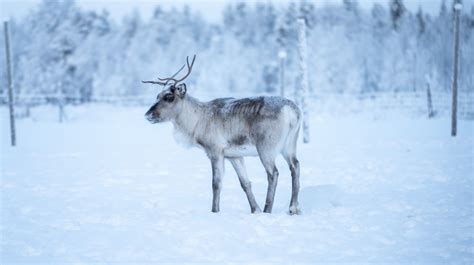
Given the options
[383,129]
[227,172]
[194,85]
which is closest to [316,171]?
[227,172]

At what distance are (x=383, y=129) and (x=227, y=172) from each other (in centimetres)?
1101

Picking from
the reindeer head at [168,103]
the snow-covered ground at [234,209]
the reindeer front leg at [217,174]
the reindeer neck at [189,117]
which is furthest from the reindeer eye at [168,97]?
the snow-covered ground at [234,209]

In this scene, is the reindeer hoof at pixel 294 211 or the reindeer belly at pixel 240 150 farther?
the reindeer belly at pixel 240 150

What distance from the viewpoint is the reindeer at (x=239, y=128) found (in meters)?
6.69

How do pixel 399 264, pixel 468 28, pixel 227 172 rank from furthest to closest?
pixel 468 28 < pixel 227 172 < pixel 399 264

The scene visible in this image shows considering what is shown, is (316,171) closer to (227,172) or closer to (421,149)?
(227,172)

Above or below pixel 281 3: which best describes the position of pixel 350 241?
below

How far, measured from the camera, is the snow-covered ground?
509 cm

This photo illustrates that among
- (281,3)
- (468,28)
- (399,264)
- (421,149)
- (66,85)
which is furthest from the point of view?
(281,3)

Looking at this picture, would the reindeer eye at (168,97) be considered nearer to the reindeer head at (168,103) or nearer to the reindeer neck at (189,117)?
the reindeer head at (168,103)

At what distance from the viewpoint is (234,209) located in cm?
738

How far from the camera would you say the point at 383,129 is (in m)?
20.1

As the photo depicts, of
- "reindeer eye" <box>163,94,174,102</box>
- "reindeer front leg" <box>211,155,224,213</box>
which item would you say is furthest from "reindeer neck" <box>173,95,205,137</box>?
"reindeer front leg" <box>211,155,224,213</box>

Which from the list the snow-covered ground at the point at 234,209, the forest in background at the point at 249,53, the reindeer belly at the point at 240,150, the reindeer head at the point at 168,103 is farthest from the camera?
the forest in background at the point at 249,53
